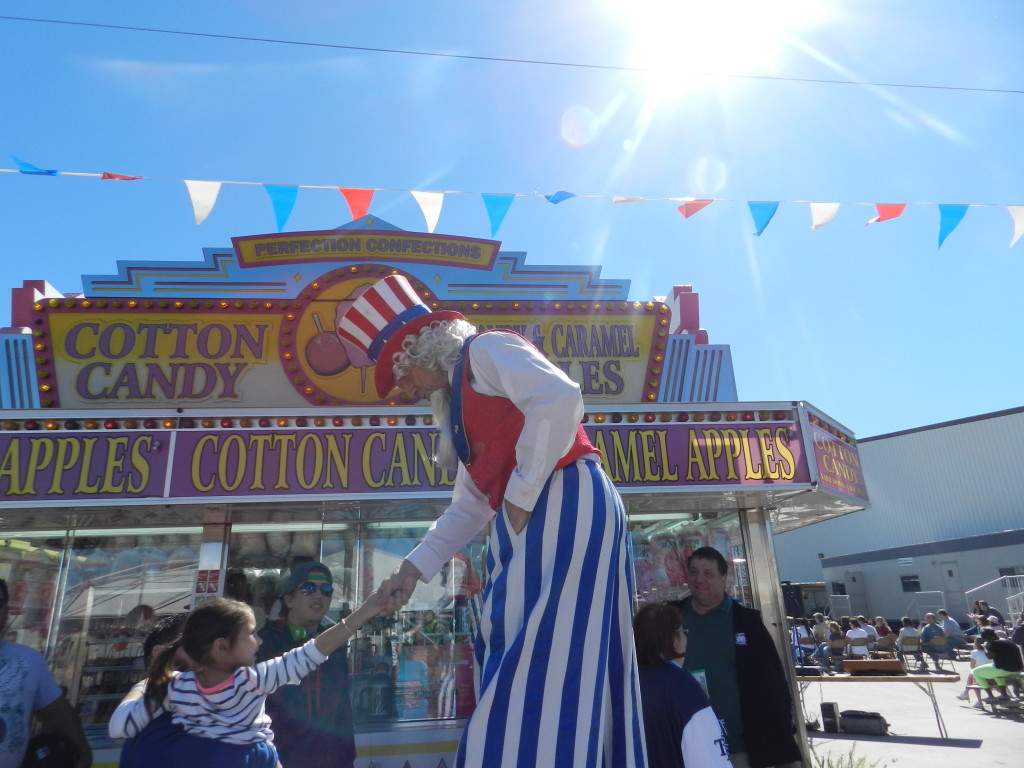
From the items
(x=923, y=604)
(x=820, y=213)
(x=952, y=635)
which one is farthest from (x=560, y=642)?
(x=923, y=604)

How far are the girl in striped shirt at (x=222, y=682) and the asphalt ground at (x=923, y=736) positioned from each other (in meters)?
4.44

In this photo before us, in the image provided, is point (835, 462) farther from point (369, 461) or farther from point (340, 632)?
point (340, 632)

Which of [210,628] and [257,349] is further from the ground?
[257,349]

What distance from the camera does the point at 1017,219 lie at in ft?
18.1

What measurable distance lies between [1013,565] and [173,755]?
83.4ft

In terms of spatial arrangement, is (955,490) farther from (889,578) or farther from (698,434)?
(698,434)

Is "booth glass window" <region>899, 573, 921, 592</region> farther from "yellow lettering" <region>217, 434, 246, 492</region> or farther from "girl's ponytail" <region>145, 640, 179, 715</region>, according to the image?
"girl's ponytail" <region>145, 640, 179, 715</region>

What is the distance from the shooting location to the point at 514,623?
1.54 metres

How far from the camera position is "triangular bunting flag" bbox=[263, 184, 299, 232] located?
5.18 metres

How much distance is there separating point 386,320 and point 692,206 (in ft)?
13.6

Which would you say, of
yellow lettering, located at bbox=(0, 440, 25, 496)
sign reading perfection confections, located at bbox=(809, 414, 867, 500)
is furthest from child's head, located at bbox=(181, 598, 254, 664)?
sign reading perfection confections, located at bbox=(809, 414, 867, 500)

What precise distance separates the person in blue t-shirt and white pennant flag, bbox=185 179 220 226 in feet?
14.2

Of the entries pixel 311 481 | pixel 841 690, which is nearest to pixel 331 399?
pixel 311 481

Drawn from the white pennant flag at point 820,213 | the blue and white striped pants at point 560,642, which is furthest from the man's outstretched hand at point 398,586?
the white pennant flag at point 820,213
